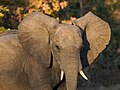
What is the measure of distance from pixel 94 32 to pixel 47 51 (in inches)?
24.7

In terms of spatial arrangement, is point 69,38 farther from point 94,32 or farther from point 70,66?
point 94,32

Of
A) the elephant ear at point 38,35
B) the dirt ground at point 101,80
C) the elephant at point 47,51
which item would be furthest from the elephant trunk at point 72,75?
the dirt ground at point 101,80

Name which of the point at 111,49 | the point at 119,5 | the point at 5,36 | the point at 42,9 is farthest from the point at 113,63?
the point at 5,36

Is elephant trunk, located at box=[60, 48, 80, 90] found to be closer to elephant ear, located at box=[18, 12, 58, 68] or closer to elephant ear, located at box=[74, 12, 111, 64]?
elephant ear, located at box=[18, 12, 58, 68]

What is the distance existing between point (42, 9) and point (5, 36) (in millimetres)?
2241

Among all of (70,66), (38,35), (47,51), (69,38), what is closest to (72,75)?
(70,66)

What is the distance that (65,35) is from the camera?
533 centimetres

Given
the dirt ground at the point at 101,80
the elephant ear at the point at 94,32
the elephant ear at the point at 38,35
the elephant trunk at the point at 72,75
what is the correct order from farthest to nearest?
the dirt ground at the point at 101,80, the elephant ear at the point at 94,32, the elephant ear at the point at 38,35, the elephant trunk at the point at 72,75

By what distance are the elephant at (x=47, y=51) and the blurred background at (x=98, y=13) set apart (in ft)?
6.80

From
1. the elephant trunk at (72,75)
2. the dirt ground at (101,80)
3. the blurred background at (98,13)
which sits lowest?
the dirt ground at (101,80)

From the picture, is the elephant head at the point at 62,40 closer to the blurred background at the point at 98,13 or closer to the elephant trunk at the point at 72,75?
the elephant trunk at the point at 72,75

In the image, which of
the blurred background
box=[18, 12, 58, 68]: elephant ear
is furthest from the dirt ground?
box=[18, 12, 58, 68]: elephant ear

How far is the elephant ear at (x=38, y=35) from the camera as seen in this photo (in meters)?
5.60

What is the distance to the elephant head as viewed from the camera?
5.25 m
